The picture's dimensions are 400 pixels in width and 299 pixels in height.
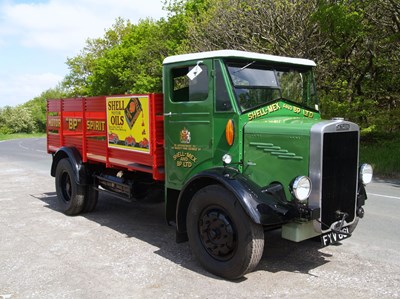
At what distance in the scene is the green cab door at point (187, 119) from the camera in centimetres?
479

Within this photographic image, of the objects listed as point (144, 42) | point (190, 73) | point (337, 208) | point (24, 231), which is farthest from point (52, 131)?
point (144, 42)

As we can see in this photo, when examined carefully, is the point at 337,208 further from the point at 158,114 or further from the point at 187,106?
the point at 158,114

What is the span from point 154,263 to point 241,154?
159cm

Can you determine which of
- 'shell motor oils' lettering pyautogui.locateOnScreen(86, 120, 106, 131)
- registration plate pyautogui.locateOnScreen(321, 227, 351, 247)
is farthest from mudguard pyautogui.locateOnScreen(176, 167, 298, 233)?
'shell motor oils' lettering pyautogui.locateOnScreen(86, 120, 106, 131)

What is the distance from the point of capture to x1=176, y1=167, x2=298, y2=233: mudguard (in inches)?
159

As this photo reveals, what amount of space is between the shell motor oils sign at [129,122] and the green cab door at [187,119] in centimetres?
38

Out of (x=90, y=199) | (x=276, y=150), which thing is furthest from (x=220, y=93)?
(x=90, y=199)

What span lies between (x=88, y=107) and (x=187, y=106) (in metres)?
2.48

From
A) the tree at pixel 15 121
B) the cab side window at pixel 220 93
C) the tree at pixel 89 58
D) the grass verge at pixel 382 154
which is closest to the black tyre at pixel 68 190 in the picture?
the cab side window at pixel 220 93

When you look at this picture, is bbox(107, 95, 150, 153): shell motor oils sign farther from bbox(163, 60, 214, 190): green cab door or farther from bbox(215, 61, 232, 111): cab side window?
bbox(215, 61, 232, 111): cab side window

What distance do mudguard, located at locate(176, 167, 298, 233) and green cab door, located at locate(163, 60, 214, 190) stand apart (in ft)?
1.13

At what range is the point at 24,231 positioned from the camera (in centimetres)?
626

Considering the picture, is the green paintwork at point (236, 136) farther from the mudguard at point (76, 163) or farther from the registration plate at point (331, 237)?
the mudguard at point (76, 163)

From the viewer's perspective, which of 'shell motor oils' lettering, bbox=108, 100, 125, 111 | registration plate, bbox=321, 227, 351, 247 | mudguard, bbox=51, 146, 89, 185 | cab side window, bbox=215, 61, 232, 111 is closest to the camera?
Result: registration plate, bbox=321, 227, 351, 247
